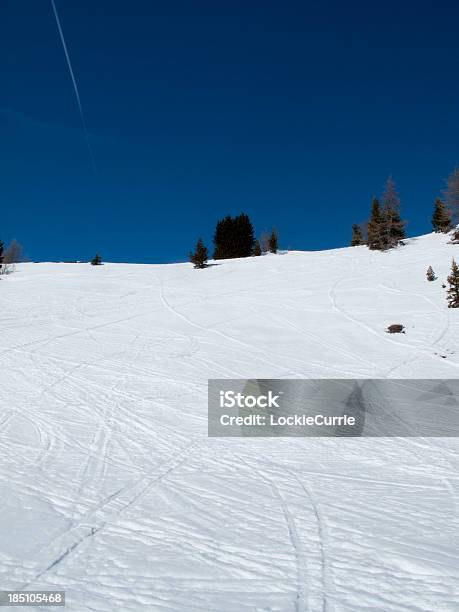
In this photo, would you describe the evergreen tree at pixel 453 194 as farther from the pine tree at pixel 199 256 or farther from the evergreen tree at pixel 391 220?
the pine tree at pixel 199 256

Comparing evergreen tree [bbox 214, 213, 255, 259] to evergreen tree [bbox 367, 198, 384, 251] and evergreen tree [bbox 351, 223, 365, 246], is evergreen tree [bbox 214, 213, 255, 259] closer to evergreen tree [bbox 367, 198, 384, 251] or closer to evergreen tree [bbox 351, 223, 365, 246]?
evergreen tree [bbox 351, 223, 365, 246]

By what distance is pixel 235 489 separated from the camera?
206 inches

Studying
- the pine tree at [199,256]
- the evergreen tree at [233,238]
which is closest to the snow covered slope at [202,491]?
the pine tree at [199,256]

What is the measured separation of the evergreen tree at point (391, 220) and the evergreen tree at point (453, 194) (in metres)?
5.06

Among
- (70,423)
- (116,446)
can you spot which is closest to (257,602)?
(116,446)

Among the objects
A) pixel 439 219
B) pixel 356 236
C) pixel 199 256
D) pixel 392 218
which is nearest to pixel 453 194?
pixel 392 218

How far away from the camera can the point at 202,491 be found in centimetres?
516

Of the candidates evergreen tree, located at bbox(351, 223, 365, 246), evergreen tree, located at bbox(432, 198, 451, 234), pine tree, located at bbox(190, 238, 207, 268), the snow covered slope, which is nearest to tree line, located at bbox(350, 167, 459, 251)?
evergreen tree, located at bbox(432, 198, 451, 234)

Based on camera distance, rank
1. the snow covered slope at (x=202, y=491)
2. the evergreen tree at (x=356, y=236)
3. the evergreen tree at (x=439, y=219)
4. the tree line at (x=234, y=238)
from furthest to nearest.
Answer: the tree line at (x=234, y=238) < the evergreen tree at (x=356, y=236) < the evergreen tree at (x=439, y=219) < the snow covered slope at (x=202, y=491)

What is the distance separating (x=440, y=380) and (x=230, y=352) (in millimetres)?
7166

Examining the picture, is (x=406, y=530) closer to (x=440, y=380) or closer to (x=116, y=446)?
(x=116, y=446)

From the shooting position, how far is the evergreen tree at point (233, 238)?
233 feet

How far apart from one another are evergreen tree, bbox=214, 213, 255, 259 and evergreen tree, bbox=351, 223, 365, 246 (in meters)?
18.9

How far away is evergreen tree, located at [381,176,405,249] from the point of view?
141ft
